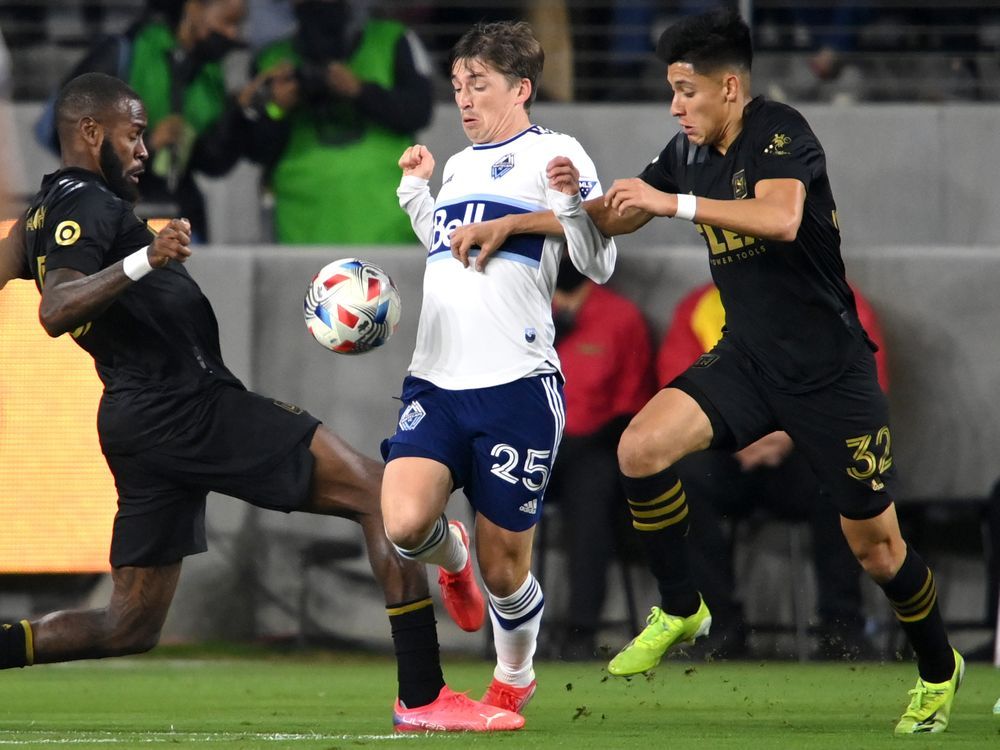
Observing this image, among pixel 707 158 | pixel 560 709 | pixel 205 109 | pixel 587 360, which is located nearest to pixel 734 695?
pixel 560 709

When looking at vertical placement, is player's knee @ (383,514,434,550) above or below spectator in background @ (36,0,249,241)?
below

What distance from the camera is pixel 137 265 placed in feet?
→ 19.1

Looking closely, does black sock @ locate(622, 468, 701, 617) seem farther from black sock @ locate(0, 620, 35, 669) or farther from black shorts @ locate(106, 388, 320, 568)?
black sock @ locate(0, 620, 35, 669)

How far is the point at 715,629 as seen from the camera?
30.6 feet

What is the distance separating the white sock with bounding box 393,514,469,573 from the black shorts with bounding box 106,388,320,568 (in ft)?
1.60

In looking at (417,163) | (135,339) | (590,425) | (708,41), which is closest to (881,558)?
(708,41)

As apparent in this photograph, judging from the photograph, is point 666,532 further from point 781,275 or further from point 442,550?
point 781,275

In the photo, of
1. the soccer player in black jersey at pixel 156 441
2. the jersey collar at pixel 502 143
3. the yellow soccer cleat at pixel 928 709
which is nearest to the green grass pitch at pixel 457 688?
the yellow soccer cleat at pixel 928 709

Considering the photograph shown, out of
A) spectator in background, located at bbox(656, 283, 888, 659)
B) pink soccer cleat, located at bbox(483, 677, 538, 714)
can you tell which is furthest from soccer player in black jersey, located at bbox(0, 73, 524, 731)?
spectator in background, located at bbox(656, 283, 888, 659)

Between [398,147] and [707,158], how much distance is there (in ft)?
13.1

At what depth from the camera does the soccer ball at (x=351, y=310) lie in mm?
6125

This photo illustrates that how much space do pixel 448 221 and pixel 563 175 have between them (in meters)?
0.57

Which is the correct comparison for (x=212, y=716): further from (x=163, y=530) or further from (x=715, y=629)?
(x=715, y=629)

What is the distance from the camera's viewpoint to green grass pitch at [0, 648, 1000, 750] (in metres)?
5.86
